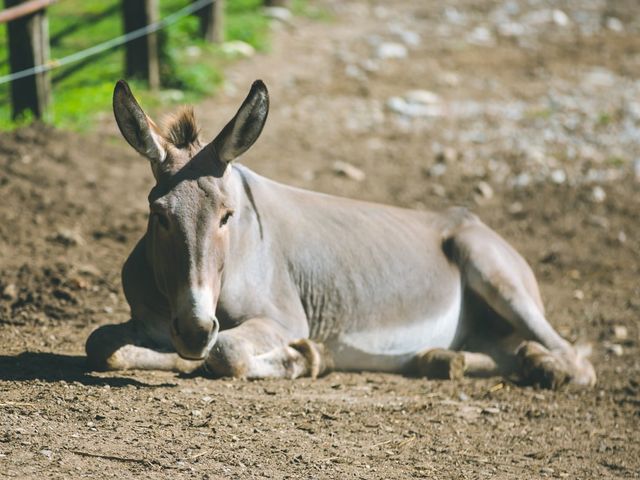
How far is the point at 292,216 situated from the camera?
22.3 feet

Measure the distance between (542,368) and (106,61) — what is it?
764cm

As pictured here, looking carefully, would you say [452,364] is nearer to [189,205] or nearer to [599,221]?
[189,205]

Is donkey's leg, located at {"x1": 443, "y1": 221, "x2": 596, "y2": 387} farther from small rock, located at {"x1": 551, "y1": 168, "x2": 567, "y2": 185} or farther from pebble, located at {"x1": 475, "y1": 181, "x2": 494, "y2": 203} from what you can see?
small rock, located at {"x1": 551, "y1": 168, "x2": 567, "y2": 185}

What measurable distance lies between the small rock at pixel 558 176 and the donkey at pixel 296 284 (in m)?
3.73

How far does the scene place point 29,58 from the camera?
9.70 metres

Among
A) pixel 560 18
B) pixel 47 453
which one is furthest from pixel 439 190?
pixel 560 18

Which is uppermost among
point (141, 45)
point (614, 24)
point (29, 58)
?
point (29, 58)

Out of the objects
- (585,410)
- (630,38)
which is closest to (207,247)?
(585,410)

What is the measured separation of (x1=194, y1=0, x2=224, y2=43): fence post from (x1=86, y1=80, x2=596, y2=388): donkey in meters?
7.16

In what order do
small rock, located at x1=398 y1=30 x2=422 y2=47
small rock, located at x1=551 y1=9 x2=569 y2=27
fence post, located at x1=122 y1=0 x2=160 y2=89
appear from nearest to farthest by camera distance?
fence post, located at x1=122 y1=0 x2=160 y2=89, small rock, located at x1=398 y1=30 x2=422 y2=47, small rock, located at x1=551 y1=9 x2=569 y2=27

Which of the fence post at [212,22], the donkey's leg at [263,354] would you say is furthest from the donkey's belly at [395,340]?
the fence post at [212,22]

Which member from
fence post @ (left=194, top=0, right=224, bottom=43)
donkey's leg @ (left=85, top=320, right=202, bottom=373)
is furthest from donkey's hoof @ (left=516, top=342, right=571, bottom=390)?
fence post @ (left=194, top=0, right=224, bottom=43)

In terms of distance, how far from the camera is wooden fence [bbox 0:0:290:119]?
31.2 feet

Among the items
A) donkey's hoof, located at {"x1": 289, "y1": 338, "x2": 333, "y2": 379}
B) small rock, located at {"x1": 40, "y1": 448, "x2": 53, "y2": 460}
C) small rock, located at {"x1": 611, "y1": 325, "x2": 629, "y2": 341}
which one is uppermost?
small rock, located at {"x1": 40, "y1": 448, "x2": 53, "y2": 460}
